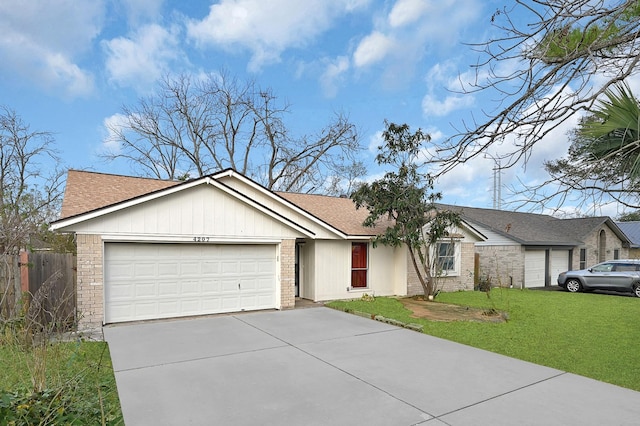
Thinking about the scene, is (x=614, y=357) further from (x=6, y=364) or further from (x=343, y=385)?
(x=6, y=364)

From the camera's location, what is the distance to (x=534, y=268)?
22766 millimetres

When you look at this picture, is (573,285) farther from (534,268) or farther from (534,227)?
(534,227)

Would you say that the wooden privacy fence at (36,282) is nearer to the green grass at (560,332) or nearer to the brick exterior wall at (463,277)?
the green grass at (560,332)

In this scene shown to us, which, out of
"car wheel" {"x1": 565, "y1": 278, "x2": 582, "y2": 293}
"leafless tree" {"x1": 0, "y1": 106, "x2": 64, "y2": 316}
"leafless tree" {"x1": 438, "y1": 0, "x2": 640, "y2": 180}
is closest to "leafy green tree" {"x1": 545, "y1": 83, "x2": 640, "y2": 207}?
"leafless tree" {"x1": 438, "y1": 0, "x2": 640, "y2": 180}

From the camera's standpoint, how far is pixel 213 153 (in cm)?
3050

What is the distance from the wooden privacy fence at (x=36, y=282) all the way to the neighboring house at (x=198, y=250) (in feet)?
1.62

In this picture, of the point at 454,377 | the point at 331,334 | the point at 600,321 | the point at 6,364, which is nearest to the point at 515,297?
the point at 600,321

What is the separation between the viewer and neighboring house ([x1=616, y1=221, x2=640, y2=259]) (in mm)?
30308

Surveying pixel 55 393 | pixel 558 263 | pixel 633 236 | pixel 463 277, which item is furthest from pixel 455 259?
pixel 633 236

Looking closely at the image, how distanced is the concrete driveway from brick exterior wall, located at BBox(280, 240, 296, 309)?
343 cm

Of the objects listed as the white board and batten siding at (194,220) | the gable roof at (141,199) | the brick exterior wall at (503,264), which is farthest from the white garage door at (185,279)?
the brick exterior wall at (503,264)

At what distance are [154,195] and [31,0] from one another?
271 inches

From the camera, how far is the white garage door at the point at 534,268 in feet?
73.2

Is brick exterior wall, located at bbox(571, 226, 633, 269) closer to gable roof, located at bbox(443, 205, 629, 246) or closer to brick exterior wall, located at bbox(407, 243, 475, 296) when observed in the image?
gable roof, located at bbox(443, 205, 629, 246)
